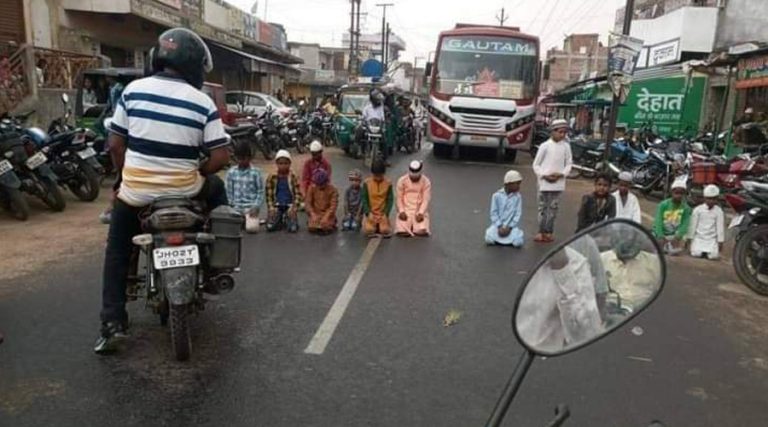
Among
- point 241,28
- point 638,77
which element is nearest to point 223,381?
point 638,77

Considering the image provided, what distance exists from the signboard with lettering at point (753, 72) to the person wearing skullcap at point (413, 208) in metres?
9.73

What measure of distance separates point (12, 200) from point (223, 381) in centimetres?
525

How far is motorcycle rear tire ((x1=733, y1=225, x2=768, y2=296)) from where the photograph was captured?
5.72m

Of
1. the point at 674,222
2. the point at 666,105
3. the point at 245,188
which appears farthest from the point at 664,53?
the point at 245,188

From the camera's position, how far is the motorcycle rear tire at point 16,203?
23.7ft

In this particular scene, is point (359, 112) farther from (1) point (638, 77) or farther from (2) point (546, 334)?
(2) point (546, 334)

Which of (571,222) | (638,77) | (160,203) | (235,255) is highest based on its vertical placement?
(638,77)

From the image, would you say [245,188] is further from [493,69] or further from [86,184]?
[493,69]

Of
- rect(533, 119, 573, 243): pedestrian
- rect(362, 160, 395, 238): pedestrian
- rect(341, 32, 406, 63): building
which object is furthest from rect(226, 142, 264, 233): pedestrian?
rect(341, 32, 406, 63): building

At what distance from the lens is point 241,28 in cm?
2623

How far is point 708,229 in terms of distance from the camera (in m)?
6.99

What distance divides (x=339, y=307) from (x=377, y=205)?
9.02 ft

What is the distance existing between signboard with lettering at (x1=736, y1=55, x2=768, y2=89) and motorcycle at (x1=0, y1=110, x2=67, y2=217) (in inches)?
527

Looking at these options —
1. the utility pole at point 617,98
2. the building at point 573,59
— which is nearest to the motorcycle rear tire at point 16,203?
the utility pole at point 617,98
